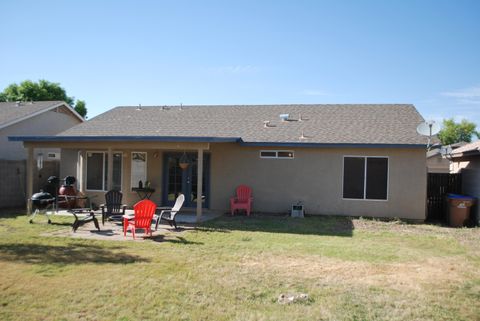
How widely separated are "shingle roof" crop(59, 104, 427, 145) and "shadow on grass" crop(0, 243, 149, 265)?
243 inches

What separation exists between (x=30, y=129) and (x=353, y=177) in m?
14.7

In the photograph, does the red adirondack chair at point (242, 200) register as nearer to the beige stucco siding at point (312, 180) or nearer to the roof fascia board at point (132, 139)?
the beige stucco siding at point (312, 180)

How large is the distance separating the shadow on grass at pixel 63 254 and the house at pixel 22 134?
25.7ft

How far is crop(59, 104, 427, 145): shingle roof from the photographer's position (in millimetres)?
13391

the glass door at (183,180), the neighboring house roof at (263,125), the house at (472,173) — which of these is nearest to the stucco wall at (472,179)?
the house at (472,173)

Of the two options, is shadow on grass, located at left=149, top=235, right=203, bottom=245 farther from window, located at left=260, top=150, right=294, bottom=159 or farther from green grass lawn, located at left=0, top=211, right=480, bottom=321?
window, located at left=260, top=150, right=294, bottom=159

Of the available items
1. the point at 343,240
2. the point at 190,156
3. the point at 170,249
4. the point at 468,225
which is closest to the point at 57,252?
the point at 170,249

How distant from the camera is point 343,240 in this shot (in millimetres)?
9320

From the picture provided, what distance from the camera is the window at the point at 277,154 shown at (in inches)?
536

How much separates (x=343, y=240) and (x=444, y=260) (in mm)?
2315

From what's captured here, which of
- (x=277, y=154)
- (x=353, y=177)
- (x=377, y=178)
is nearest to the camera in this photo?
(x=377, y=178)

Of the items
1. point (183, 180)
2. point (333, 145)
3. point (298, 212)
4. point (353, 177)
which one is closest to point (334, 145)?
point (333, 145)

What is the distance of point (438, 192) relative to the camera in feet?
45.2

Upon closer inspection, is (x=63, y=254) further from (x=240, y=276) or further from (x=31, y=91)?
(x=31, y=91)
